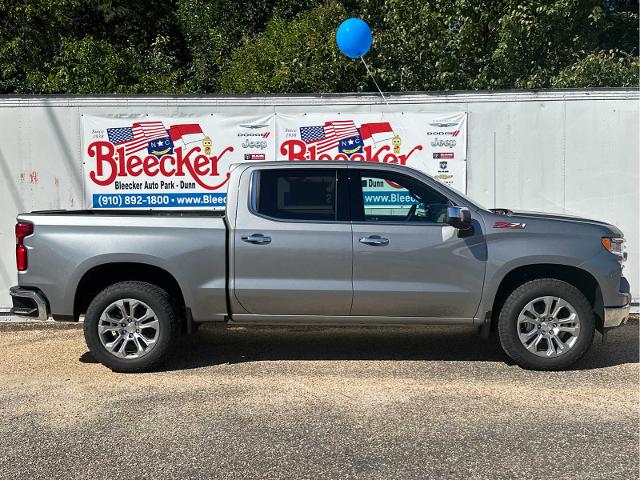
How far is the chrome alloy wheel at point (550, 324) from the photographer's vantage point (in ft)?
19.8

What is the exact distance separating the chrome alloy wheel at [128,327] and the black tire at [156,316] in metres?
0.03

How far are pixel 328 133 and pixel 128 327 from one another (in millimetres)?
3649

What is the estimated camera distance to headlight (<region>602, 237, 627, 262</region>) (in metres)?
6.10

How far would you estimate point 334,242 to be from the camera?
6.06 metres

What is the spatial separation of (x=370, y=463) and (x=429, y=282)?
219cm

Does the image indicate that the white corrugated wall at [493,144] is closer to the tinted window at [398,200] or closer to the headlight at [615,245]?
the headlight at [615,245]

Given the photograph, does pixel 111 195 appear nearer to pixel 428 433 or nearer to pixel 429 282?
pixel 429 282

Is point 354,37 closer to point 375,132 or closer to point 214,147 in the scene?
point 375,132

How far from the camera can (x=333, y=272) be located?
607 centimetres

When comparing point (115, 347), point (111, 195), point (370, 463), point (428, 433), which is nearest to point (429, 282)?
point (428, 433)

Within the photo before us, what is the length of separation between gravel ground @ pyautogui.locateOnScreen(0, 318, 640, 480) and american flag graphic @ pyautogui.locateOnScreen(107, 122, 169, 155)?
101 inches

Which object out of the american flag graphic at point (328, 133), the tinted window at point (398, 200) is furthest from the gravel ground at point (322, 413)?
the american flag graphic at point (328, 133)

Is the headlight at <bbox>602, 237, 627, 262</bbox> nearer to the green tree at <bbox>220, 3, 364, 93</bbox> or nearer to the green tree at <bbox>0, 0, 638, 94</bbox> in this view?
the green tree at <bbox>0, 0, 638, 94</bbox>

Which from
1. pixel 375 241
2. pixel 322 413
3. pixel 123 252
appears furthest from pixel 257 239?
pixel 322 413
